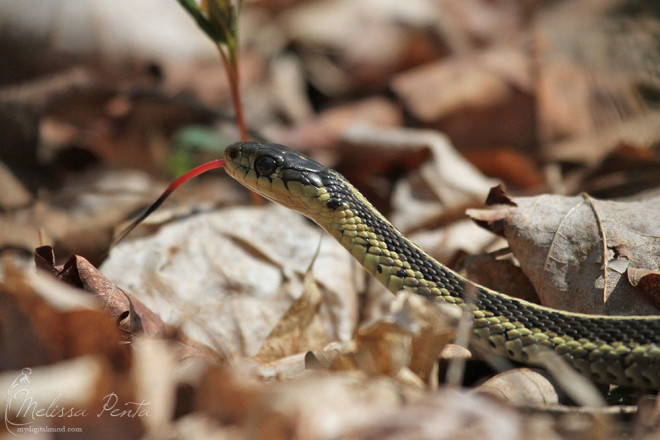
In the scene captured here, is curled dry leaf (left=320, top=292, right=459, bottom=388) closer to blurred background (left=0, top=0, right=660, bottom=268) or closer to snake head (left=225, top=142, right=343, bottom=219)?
snake head (left=225, top=142, right=343, bottom=219)

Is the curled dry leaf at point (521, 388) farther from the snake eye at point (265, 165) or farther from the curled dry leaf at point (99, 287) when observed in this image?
the snake eye at point (265, 165)

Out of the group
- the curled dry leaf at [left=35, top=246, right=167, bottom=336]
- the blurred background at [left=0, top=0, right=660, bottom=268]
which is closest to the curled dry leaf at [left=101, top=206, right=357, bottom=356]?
the curled dry leaf at [left=35, top=246, right=167, bottom=336]

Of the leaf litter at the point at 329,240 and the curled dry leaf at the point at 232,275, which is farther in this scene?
the curled dry leaf at the point at 232,275

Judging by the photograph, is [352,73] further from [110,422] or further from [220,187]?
[110,422]

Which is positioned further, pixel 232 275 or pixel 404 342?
pixel 232 275

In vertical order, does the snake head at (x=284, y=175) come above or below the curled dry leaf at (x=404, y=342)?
above

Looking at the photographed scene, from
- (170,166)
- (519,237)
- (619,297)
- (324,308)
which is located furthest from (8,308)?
(170,166)

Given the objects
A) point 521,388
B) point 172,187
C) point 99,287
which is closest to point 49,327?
point 99,287

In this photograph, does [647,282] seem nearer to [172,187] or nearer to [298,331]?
[298,331]

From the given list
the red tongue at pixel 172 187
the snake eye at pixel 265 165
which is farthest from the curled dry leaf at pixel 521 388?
the red tongue at pixel 172 187
